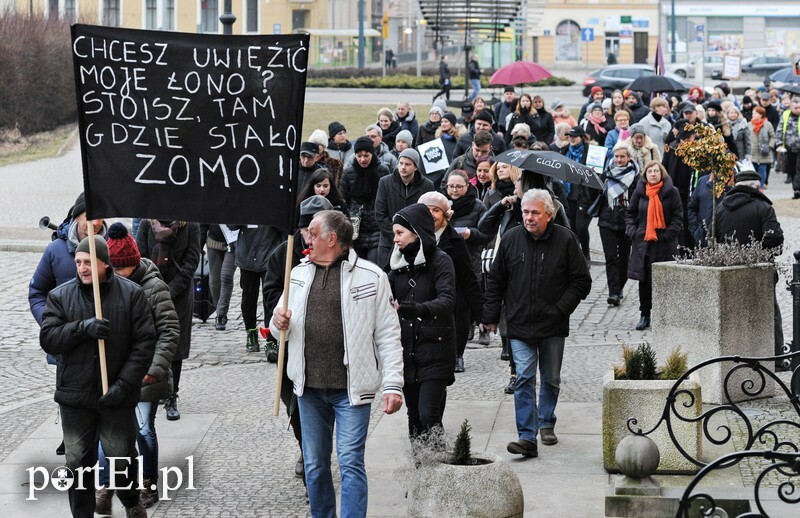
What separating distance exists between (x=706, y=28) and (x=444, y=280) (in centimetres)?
7877

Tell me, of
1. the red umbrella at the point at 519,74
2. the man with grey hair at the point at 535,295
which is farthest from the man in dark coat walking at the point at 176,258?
the red umbrella at the point at 519,74

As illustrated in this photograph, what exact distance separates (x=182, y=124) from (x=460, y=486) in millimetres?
2444

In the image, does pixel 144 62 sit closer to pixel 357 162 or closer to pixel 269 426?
pixel 269 426

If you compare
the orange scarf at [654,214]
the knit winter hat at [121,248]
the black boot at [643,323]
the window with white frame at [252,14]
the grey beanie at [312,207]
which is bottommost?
the black boot at [643,323]

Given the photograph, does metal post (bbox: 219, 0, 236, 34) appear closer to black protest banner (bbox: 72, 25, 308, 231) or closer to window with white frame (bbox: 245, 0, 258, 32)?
black protest banner (bbox: 72, 25, 308, 231)

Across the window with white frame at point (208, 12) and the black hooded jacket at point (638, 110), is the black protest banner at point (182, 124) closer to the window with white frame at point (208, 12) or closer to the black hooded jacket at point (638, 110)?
the black hooded jacket at point (638, 110)

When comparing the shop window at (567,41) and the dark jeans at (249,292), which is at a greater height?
the shop window at (567,41)

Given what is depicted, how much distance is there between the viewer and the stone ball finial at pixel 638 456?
6805 mm

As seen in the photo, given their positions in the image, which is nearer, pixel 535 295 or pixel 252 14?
pixel 535 295

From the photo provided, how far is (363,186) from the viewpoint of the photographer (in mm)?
13430

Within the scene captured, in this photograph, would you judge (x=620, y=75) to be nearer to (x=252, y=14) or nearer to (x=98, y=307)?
(x=252, y=14)

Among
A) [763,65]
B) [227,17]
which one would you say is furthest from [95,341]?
[763,65]

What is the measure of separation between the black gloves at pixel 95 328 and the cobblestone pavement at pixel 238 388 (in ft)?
4.85

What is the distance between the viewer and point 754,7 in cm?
8269
